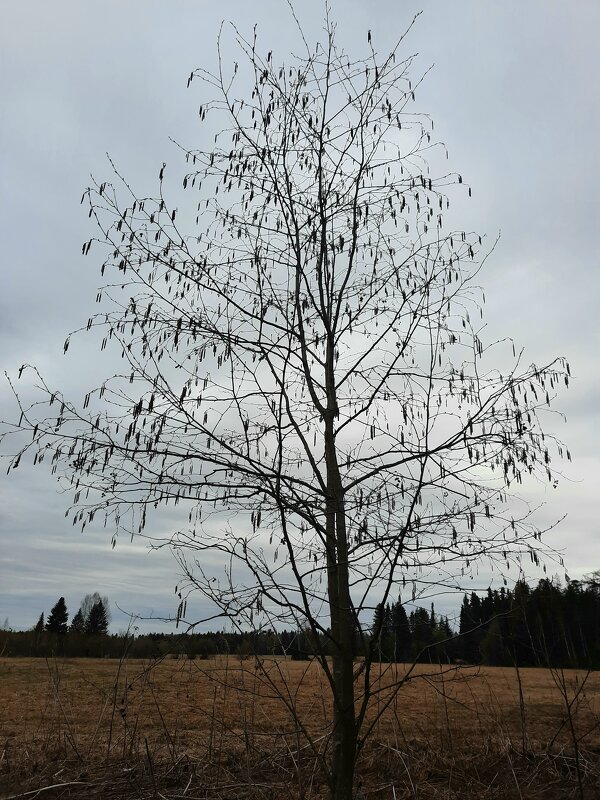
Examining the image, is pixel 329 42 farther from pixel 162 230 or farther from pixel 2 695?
pixel 2 695

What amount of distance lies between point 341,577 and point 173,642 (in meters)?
1.01

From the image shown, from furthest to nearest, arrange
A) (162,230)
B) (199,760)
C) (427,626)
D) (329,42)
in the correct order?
(199,760)
(329,42)
(162,230)
(427,626)

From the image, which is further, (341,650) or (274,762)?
(274,762)

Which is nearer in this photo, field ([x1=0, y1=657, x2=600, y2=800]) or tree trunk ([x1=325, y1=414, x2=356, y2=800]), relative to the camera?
tree trunk ([x1=325, y1=414, x2=356, y2=800])

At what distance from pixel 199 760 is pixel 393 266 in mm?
4579

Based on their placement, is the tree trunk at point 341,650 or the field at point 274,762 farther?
the field at point 274,762

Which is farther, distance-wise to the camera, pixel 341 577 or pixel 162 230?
pixel 162 230

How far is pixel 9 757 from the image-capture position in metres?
5.96

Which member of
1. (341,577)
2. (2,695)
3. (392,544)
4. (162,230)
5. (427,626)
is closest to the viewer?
(392,544)

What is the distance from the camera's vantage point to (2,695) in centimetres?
1414

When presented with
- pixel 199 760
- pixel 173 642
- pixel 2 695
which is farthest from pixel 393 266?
pixel 2 695

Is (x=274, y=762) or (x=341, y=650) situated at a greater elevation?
(x=341, y=650)

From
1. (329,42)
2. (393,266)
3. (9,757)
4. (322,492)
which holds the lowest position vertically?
(9,757)

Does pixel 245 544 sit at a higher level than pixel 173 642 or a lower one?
higher
